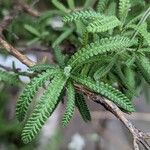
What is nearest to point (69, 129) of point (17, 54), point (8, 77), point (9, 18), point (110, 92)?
point (9, 18)

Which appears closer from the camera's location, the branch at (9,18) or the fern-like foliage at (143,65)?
the fern-like foliage at (143,65)

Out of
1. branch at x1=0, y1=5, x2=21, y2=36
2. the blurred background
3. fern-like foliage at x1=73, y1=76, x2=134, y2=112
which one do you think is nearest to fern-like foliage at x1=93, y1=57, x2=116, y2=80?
fern-like foliage at x1=73, y1=76, x2=134, y2=112

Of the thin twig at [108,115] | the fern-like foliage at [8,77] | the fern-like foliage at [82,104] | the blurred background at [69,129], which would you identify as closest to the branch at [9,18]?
the fern-like foliage at [8,77]

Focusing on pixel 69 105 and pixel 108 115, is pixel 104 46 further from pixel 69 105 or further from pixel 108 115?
pixel 108 115

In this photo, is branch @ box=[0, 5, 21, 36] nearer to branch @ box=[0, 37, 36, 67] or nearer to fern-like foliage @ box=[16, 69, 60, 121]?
branch @ box=[0, 37, 36, 67]

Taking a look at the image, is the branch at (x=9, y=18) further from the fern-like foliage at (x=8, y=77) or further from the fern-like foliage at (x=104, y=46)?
the fern-like foliage at (x=104, y=46)

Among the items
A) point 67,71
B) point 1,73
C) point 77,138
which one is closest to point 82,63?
point 67,71
